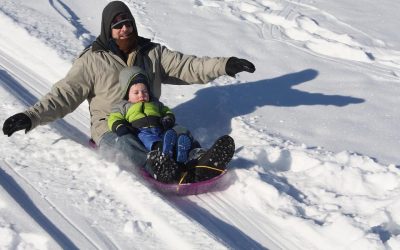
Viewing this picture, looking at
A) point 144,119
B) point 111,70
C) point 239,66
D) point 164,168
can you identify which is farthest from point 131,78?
point 164,168

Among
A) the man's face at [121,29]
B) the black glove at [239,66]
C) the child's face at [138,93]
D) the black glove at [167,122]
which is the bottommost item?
the black glove at [167,122]

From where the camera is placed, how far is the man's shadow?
4.99 m

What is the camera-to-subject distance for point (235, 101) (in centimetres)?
546

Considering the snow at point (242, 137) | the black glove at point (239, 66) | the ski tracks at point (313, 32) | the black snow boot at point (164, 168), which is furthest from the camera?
the ski tracks at point (313, 32)

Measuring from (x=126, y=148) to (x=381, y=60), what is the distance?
3600mm

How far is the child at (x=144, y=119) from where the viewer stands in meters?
3.92

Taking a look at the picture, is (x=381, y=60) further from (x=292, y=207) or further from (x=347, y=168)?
(x=292, y=207)

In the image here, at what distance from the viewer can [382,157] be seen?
176 inches

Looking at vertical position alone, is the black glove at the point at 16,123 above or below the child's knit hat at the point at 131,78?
below

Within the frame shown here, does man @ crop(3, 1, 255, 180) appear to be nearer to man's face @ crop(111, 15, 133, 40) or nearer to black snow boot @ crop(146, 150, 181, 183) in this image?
man's face @ crop(111, 15, 133, 40)

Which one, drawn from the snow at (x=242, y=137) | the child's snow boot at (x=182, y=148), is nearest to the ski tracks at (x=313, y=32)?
the snow at (x=242, y=137)

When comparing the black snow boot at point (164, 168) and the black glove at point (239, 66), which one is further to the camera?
the black glove at point (239, 66)

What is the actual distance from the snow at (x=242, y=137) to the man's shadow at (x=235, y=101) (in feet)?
0.05

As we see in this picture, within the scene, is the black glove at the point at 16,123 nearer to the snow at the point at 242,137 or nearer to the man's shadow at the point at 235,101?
the snow at the point at 242,137
